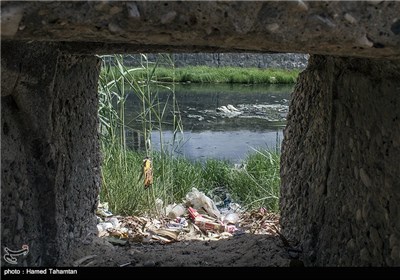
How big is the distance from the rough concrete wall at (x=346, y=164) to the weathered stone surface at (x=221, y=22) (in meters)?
0.15

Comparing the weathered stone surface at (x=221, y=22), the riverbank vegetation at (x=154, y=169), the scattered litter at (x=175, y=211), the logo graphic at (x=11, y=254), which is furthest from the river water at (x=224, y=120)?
the weathered stone surface at (x=221, y=22)

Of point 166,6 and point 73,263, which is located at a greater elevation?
point 166,6

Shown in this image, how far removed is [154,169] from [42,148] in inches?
75.7

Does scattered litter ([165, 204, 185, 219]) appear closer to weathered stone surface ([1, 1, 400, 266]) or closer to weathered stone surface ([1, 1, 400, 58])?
weathered stone surface ([1, 1, 400, 266])

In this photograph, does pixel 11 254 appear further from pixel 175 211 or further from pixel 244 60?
pixel 244 60

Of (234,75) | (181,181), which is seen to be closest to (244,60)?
(234,75)

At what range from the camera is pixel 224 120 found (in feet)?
16.2

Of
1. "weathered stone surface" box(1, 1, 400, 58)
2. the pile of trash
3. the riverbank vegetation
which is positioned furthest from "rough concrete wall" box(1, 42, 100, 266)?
the riverbank vegetation

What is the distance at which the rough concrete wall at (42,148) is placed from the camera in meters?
1.04

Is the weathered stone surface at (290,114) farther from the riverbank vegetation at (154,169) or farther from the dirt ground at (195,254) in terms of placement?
the riverbank vegetation at (154,169)
